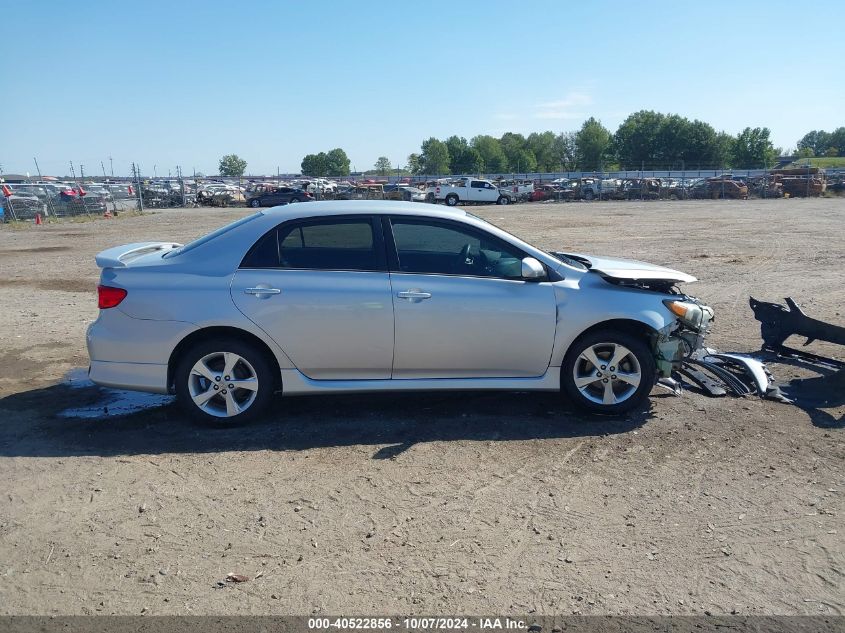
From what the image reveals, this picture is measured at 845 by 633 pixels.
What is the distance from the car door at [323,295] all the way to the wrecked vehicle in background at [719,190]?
47.1 m

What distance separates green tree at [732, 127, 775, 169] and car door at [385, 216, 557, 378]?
121 meters

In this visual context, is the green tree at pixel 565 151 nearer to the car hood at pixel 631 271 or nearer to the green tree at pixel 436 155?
the green tree at pixel 436 155

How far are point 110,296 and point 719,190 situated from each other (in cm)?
4888

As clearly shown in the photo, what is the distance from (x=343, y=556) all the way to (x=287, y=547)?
0.32 meters

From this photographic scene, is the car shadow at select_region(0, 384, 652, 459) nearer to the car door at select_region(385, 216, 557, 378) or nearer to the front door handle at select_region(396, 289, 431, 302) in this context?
the car door at select_region(385, 216, 557, 378)

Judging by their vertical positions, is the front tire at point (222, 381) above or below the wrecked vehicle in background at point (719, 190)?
above

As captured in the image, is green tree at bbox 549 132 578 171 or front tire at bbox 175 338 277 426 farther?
green tree at bbox 549 132 578 171

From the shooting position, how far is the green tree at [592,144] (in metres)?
134

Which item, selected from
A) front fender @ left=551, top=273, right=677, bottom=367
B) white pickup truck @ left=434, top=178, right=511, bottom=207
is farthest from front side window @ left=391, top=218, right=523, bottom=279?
white pickup truck @ left=434, top=178, right=511, bottom=207

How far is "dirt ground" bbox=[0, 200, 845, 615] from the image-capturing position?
325cm

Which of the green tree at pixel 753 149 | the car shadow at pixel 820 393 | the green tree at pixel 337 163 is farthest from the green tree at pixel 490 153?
the car shadow at pixel 820 393

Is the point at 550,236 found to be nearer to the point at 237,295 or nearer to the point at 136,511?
the point at 237,295

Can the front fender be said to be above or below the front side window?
below

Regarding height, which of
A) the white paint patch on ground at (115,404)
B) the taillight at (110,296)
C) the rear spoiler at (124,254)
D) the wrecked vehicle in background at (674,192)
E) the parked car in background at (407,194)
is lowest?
the wrecked vehicle in background at (674,192)
